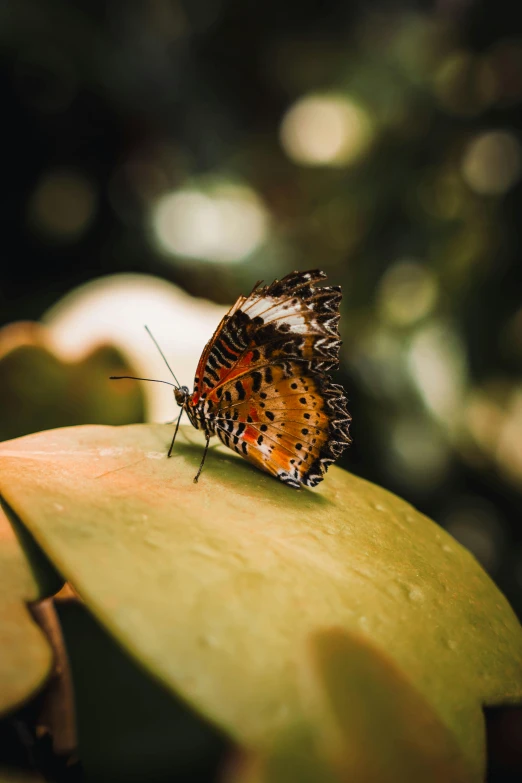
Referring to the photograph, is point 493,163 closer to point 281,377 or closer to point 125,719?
point 281,377

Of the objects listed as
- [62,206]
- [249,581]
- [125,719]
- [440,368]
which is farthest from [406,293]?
[249,581]

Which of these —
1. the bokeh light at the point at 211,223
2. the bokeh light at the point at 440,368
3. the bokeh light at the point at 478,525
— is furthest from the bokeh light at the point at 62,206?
the bokeh light at the point at 478,525

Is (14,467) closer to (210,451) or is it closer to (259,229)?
(210,451)

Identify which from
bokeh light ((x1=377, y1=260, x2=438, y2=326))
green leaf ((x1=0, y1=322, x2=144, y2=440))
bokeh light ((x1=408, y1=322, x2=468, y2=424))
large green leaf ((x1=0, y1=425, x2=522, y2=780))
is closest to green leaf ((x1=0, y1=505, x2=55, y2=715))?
large green leaf ((x1=0, y1=425, x2=522, y2=780))

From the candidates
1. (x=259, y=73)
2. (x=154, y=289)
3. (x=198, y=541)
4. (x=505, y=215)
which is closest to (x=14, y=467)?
(x=198, y=541)

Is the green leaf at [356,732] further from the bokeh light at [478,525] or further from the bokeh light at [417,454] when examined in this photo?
the bokeh light at [478,525]

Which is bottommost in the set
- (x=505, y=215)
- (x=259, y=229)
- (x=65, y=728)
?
(x=65, y=728)
